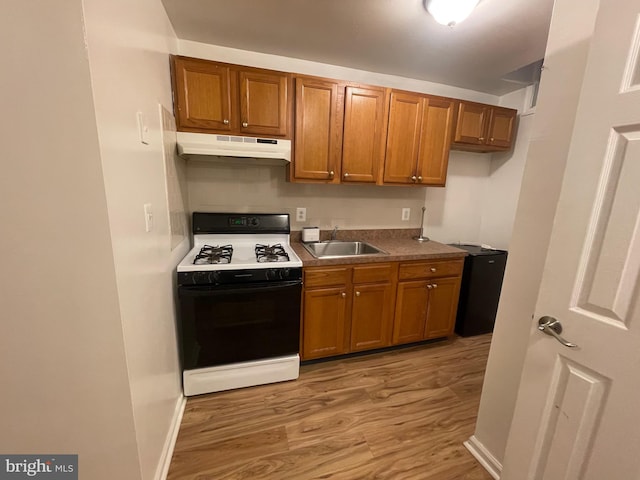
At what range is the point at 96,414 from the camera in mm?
919

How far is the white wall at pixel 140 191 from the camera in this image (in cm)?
82

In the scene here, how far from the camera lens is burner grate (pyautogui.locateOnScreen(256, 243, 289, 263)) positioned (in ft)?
6.00

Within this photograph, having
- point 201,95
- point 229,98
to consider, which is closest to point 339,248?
point 229,98

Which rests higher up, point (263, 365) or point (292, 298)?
point (292, 298)


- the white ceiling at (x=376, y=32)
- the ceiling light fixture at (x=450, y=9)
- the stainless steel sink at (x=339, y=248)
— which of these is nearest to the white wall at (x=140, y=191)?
the white ceiling at (x=376, y=32)

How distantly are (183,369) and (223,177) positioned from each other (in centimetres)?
148

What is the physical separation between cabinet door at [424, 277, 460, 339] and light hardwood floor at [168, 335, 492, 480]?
0.30m

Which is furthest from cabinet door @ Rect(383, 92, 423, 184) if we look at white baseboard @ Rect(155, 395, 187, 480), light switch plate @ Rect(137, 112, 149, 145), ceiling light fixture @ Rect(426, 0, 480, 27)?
white baseboard @ Rect(155, 395, 187, 480)

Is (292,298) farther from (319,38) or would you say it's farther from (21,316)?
(319,38)

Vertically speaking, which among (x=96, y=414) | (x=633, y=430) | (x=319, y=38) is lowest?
(x=96, y=414)

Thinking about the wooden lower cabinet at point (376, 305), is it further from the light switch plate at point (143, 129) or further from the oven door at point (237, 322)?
the light switch plate at point (143, 129)

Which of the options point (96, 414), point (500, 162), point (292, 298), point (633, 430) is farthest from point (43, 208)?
point (500, 162)

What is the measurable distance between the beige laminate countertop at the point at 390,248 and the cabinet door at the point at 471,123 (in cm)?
100

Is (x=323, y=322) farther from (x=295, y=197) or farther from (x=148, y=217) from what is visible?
(x=148, y=217)
